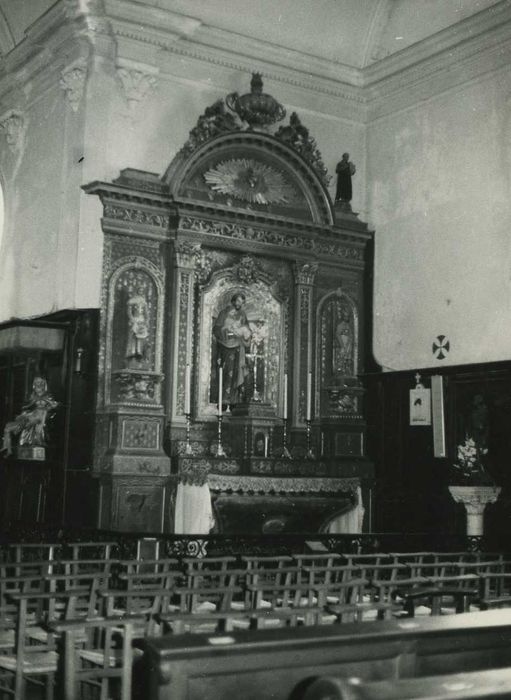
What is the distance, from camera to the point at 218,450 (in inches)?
490

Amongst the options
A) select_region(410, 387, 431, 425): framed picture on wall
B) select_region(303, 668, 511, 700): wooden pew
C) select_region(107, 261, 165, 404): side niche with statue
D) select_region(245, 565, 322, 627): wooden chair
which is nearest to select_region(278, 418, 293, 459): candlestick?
select_region(410, 387, 431, 425): framed picture on wall

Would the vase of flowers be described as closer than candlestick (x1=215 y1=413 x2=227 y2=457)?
Yes

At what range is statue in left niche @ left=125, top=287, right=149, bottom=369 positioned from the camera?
12.1 m

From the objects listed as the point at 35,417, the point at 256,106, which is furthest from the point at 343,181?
the point at 35,417

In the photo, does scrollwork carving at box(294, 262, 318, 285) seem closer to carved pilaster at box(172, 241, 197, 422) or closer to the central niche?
the central niche

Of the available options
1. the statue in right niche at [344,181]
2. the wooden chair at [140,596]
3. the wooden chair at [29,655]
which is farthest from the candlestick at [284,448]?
the wooden chair at [29,655]

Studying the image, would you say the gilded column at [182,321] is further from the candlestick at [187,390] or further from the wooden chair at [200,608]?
the wooden chair at [200,608]

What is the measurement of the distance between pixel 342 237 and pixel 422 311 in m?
1.67

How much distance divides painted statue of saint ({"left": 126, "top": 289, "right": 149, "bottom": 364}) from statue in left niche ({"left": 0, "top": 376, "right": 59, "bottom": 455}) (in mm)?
1183

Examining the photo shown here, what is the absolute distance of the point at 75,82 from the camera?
12.6 m

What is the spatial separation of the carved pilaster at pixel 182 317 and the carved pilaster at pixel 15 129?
3528 millimetres

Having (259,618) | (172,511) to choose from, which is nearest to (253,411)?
(172,511)

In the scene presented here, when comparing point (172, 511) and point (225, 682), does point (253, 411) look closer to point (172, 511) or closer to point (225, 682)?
point (172, 511)

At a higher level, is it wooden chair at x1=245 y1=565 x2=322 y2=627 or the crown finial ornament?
the crown finial ornament
